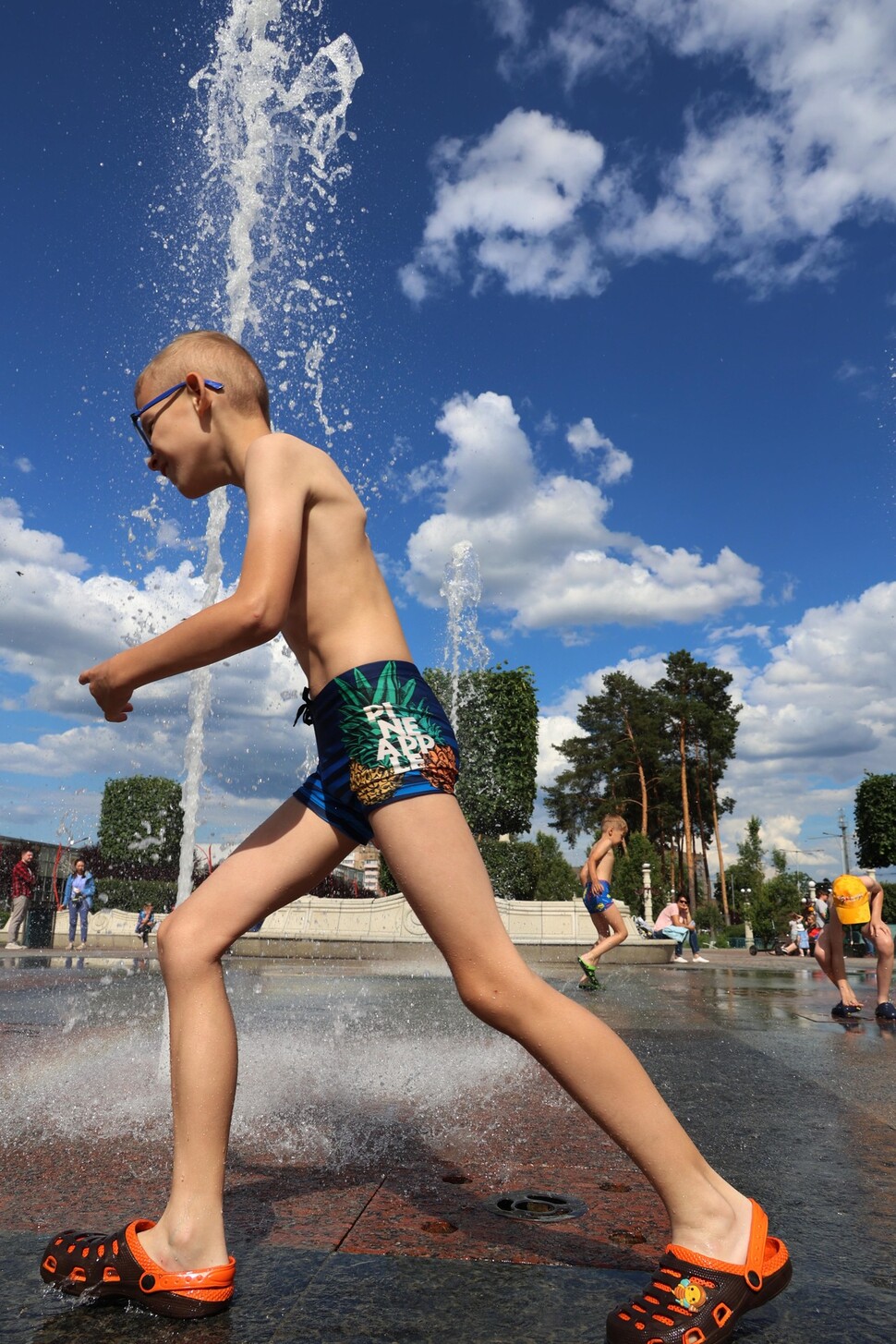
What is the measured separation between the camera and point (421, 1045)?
17.0ft

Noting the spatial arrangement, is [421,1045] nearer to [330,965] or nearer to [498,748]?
[330,965]

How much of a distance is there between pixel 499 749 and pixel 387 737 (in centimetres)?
3706

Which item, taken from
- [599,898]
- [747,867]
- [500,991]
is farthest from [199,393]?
[747,867]

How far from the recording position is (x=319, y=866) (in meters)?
1.99

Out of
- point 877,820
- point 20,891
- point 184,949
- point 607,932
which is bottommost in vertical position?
point 607,932

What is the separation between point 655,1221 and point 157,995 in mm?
6383

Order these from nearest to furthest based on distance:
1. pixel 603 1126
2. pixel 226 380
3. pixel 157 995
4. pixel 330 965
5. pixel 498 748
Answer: pixel 603 1126
pixel 226 380
pixel 157 995
pixel 330 965
pixel 498 748

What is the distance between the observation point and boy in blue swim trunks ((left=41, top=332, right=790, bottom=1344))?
165cm

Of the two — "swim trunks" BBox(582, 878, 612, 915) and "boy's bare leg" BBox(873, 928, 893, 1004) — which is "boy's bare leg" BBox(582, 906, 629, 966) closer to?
"swim trunks" BBox(582, 878, 612, 915)

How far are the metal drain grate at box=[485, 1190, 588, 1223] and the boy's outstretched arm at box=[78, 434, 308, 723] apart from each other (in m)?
1.39

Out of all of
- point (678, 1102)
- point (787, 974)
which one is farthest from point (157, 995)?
point (787, 974)

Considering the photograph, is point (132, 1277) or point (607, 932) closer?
point (132, 1277)

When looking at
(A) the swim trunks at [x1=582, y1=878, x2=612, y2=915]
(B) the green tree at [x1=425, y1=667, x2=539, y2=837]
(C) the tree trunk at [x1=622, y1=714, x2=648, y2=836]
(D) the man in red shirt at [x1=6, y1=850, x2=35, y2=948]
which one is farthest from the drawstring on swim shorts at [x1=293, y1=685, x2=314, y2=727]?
(C) the tree trunk at [x1=622, y1=714, x2=648, y2=836]

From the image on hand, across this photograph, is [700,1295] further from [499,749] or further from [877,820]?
[877,820]
